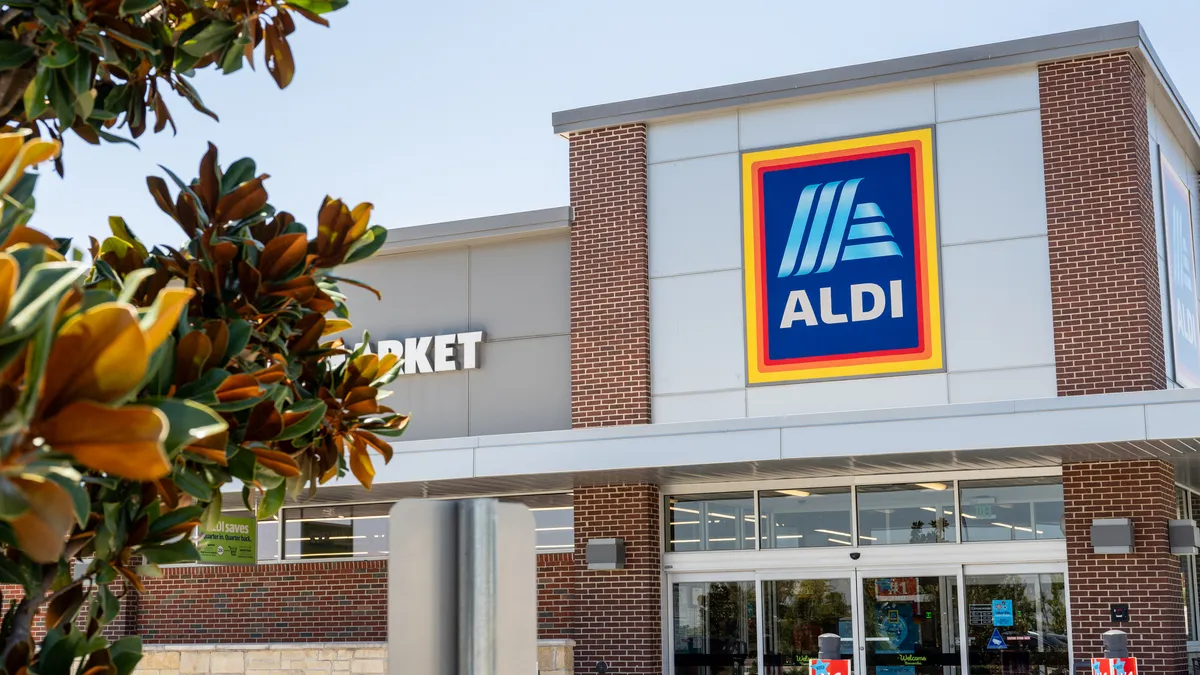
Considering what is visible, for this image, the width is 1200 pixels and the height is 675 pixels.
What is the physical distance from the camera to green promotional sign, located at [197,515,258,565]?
20391 mm

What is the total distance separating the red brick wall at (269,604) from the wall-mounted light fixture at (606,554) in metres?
3.35

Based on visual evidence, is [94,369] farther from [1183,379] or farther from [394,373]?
[1183,379]

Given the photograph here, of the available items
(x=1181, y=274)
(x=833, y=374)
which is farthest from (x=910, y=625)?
(x=1181, y=274)

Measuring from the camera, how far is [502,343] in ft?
63.4

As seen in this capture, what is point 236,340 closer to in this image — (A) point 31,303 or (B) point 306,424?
(B) point 306,424

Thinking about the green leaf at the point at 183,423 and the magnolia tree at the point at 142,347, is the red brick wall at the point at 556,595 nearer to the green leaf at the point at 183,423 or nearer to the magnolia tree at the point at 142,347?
the magnolia tree at the point at 142,347

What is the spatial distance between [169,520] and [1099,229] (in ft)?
49.7

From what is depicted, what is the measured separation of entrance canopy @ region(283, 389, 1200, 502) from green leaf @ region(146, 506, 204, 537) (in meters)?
12.6

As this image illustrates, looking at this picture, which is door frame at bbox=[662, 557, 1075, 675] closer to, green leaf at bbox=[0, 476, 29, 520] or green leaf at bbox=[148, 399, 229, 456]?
green leaf at bbox=[148, 399, 229, 456]

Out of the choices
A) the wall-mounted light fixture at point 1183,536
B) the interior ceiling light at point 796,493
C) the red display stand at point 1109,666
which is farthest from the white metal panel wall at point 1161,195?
the red display stand at point 1109,666

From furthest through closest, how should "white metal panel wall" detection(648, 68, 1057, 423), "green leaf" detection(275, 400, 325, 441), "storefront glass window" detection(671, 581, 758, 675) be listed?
1. "storefront glass window" detection(671, 581, 758, 675)
2. "white metal panel wall" detection(648, 68, 1057, 423)
3. "green leaf" detection(275, 400, 325, 441)

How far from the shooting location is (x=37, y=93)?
3.14 meters

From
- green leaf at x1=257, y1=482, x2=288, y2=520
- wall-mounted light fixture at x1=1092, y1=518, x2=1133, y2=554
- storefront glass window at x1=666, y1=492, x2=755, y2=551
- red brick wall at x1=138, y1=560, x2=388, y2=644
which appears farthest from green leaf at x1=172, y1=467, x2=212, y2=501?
red brick wall at x1=138, y1=560, x2=388, y2=644

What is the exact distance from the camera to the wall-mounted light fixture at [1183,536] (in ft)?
50.4
